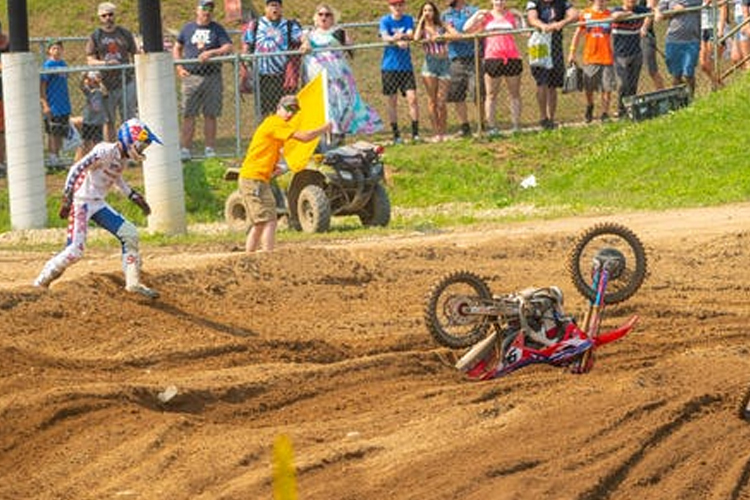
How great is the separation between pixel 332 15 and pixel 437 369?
11668mm

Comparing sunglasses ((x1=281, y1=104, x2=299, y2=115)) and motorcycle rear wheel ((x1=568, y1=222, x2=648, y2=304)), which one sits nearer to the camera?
motorcycle rear wheel ((x1=568, y1=222, x2=648, y2=304))

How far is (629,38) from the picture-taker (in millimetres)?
25078

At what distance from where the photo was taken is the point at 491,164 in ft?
80.4

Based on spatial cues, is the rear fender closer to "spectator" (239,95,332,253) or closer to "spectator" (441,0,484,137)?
"spectator" (239,95,332,253)

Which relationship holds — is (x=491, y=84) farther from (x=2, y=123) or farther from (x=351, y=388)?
(x=351, y=388)

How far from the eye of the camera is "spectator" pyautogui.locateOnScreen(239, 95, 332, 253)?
18109mm

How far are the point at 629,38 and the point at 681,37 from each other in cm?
93

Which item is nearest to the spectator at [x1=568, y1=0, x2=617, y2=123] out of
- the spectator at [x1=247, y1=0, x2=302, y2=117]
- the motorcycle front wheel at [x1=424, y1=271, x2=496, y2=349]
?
the spectator at [x1=247, y1=0, x2=302, y2=117]

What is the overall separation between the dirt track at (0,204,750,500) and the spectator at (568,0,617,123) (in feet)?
23.2

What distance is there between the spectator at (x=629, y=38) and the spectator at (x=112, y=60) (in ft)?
22.0

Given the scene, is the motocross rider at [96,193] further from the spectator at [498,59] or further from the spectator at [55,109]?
the spectator at [498,59]

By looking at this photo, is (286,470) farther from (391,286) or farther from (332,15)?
(332,15)

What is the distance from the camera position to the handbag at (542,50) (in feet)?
81.9

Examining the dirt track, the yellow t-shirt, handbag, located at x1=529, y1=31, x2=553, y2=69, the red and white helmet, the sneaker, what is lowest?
the dirt track
